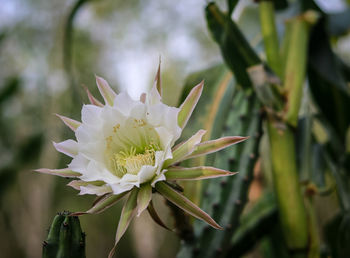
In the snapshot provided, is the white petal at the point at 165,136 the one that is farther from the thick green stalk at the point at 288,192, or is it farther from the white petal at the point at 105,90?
the thick green stalk at the point at 288,192

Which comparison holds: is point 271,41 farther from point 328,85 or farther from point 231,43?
point 328,85

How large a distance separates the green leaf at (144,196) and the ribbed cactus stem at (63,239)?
0.08m

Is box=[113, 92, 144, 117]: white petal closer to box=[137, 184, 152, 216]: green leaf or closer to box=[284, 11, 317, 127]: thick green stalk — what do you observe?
box=[137, 184, 152, 216]: green leaf

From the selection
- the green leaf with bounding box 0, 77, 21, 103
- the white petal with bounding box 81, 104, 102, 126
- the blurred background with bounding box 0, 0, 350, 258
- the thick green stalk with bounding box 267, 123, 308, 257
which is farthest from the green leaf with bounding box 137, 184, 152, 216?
the blurred background with bounding box 0, 0, 350, 258

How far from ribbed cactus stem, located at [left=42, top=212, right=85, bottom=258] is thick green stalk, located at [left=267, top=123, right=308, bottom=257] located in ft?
1.71

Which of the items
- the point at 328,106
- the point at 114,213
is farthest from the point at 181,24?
the point at 328,106

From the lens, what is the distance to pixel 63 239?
42cm

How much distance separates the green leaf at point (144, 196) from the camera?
416mm

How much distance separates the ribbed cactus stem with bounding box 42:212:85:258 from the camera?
420 mm

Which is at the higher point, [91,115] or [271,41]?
[91,115]

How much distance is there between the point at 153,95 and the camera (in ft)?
1.52

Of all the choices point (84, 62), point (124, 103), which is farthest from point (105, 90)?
point (84, 62)

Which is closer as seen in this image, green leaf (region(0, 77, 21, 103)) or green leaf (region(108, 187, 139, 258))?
green leaf (region(108, 187, 139, 258))

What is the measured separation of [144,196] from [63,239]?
→ 106 millimetres
